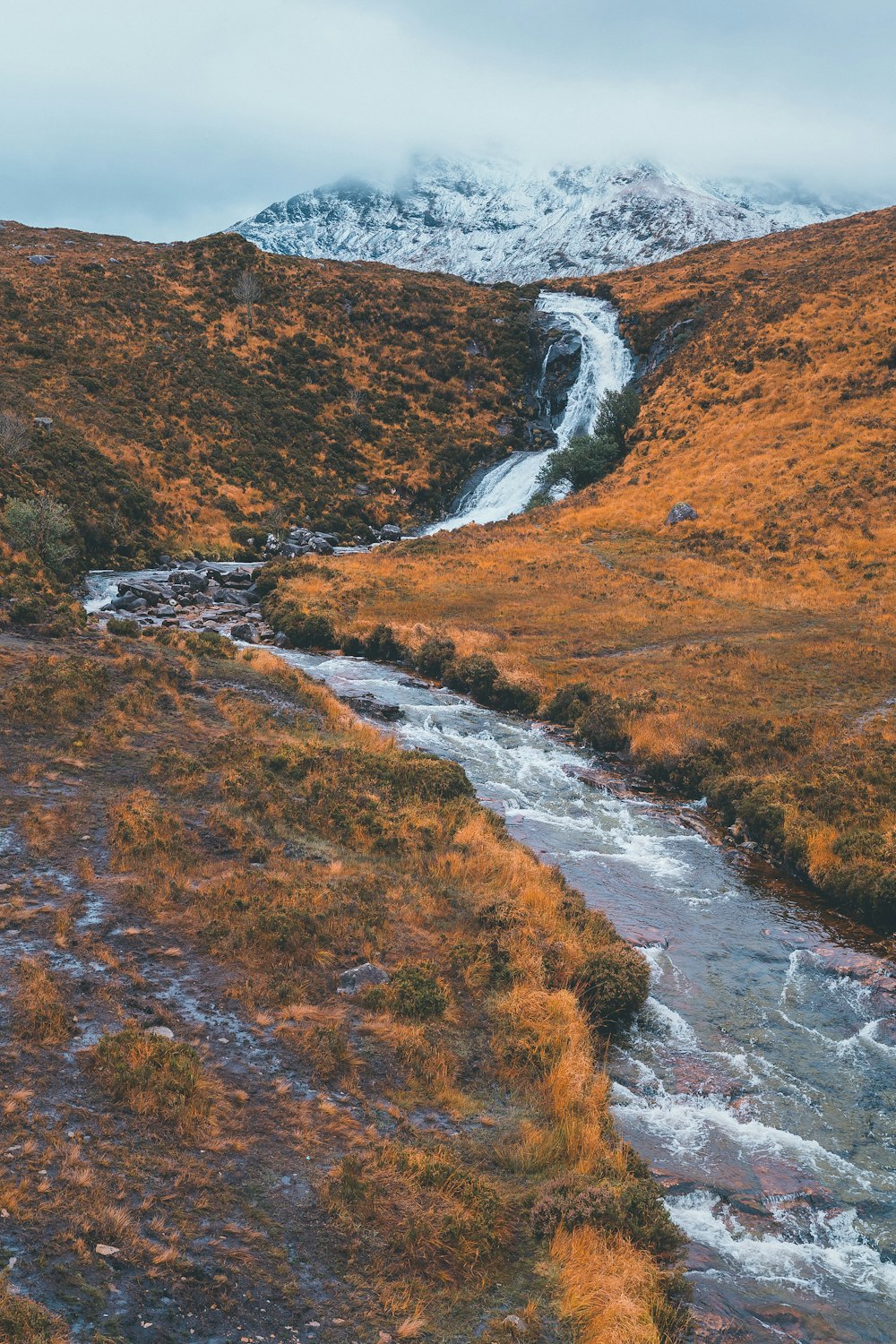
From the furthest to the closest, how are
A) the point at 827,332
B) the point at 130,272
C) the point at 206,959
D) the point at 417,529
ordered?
the point at 130,272 < the point at 417,529 < the point at 827,332 < the point at 206,959

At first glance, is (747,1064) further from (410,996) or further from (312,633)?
(312,633)

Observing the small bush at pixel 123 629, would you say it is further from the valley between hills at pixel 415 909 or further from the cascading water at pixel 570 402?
the cascading water at pixel 570 402

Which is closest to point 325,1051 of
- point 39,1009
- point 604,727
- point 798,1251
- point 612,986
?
point 39,1009

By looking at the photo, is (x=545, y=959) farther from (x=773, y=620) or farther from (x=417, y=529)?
(x=417, y=529)

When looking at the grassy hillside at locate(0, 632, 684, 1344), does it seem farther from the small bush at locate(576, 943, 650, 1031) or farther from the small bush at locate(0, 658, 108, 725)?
the small bush at locate(0, 658, 108, 725)

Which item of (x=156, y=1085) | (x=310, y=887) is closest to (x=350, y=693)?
(x=310, y=887)

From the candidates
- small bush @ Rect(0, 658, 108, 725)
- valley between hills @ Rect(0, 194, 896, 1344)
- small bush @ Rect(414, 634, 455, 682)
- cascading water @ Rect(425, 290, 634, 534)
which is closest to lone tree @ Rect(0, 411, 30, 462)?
valley between hills @ Rect(0, 194, 896, 1344)

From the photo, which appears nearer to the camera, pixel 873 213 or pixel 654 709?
pixel 654 709
